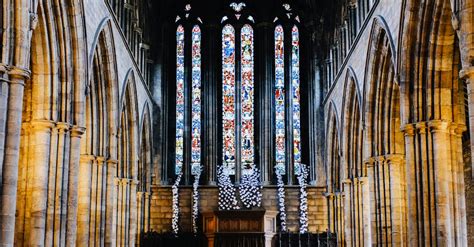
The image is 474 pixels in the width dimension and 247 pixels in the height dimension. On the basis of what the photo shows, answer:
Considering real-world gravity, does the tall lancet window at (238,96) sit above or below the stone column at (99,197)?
above

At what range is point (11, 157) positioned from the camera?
582 inches

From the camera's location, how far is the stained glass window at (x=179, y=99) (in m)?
32.8

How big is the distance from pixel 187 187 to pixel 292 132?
489 centimetres

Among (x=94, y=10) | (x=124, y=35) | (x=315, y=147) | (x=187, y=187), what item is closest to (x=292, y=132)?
(x=315, y=147)

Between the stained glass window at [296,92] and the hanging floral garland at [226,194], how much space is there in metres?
2.83

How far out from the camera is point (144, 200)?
101 feet

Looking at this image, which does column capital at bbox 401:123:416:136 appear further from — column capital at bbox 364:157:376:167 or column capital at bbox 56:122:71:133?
column capital at bbox 56:122:71:133

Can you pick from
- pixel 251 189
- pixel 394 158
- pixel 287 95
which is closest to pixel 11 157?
pixel 394 158

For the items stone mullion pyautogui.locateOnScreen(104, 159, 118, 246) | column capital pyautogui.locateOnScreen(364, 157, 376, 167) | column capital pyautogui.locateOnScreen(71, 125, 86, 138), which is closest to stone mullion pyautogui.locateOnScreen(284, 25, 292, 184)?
column capital pyautogui.locateOnScreen(364, 157, 376, 167)

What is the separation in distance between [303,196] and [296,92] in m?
4.58

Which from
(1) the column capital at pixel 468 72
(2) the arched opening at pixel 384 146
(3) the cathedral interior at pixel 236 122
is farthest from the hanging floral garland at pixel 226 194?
(1) the column capital at pixel 468 72

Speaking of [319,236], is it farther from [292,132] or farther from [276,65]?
[276,65]

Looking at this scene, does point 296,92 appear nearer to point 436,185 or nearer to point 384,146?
point 384,146

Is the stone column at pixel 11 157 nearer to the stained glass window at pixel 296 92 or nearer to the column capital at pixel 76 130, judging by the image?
the column capital at pixel 76 130
